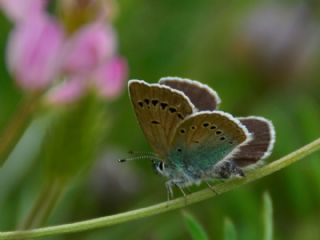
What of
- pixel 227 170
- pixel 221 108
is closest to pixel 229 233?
pixel 227 170

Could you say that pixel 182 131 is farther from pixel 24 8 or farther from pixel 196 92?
pixel 24 8

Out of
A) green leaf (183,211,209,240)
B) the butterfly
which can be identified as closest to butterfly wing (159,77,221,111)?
the butterfly

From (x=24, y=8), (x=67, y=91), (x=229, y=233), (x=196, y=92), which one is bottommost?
(x=229, y=233)

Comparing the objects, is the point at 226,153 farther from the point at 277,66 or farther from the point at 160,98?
the point at 277,66

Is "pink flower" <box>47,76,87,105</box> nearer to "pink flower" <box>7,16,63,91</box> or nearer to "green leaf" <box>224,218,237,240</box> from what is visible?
"pink flower" <box>7,16,63,91</box>

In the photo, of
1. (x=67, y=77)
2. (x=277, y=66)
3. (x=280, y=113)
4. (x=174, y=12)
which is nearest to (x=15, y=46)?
(x=67, y=77)
